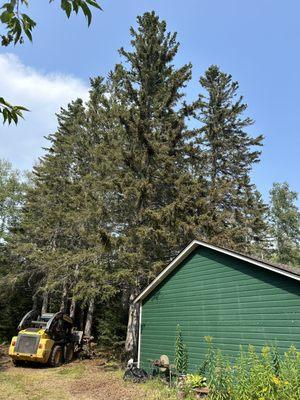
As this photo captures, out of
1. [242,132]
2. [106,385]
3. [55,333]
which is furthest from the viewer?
[242,132]

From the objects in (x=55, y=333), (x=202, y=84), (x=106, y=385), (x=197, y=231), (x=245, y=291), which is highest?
(x=202, y=84)

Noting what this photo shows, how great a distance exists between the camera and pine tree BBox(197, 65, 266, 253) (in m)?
21.9

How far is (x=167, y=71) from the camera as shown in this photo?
19.2m

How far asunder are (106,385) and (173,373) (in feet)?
8.00

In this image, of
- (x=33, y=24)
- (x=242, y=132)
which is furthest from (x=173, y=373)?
(x=242, y=132)

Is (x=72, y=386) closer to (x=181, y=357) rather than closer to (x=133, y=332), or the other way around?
(x=181, y=357)

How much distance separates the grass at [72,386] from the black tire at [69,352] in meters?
1.55

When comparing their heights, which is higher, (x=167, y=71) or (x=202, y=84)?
(x=202, y=84)

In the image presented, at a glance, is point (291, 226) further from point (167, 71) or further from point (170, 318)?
point (170, 318)

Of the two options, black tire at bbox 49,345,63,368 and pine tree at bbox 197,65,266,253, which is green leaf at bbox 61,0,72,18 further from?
pine tree at bbox 197,65,266,253

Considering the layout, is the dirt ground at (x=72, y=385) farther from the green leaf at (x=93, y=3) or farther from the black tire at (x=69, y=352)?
the green leaf at (x=93, y=3)

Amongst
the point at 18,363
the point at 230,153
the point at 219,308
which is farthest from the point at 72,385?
the point at 230,153

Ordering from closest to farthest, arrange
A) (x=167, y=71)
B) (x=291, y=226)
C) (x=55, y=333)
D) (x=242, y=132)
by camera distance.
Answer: (x=55, y=333) → (x=167, y=71) → (x=242, y=132) → (x=291, y=226)

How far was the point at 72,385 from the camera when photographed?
38.8 ft
